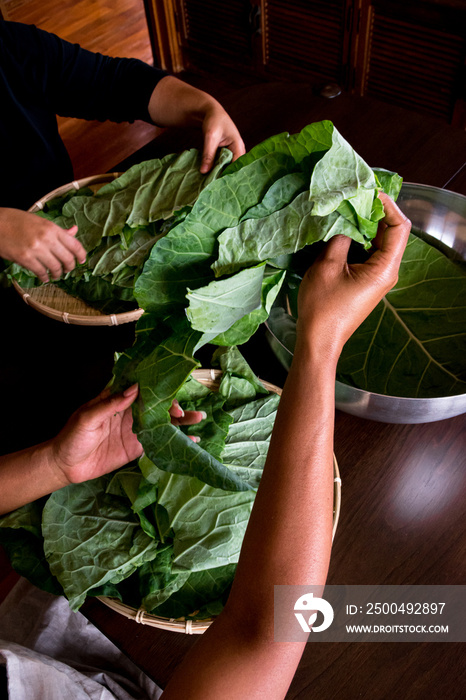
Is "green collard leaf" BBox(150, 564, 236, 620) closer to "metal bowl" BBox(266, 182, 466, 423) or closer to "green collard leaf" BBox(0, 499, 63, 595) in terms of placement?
"green collard leaf" BBox(0, 499, 63, 595)

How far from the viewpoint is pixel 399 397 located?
90cm

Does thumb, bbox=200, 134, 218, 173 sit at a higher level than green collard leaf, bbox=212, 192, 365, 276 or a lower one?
lower

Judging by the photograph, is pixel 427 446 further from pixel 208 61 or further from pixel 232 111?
pixel 208 61

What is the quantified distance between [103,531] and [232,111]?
1297mm

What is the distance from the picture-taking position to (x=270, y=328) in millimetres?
1062

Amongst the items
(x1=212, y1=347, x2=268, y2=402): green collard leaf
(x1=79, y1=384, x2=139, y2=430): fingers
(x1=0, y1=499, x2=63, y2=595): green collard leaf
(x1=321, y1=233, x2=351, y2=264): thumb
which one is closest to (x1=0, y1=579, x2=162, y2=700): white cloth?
(x1=0, y1=499, x2=63, y2=595): green collard leaf

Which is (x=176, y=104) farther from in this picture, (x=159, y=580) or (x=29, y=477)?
(x=159, y=580)

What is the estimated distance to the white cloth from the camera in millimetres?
844

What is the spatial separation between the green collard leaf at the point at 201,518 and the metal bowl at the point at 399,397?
0.25m

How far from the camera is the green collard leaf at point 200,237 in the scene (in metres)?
0.82

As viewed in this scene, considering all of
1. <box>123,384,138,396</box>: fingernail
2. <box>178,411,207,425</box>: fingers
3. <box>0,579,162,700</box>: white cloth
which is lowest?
<box>0,579,162,700</box>: white cloth

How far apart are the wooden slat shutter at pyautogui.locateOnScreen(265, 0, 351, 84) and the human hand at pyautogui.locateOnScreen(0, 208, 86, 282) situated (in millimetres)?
2232

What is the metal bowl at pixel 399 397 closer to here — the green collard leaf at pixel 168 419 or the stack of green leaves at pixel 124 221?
the green collard leaf at pixel 168 419

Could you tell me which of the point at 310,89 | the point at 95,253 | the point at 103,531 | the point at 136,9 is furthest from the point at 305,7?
the point at 103,531
